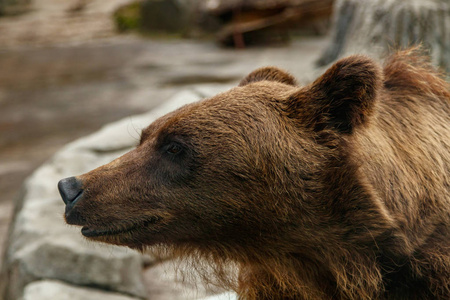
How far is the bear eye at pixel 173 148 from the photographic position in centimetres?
263

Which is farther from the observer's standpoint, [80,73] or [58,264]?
[80,73]

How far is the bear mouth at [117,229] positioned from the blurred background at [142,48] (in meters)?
3.38

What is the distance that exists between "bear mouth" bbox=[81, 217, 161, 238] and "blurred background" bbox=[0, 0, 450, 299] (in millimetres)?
3376

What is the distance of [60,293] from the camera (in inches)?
165

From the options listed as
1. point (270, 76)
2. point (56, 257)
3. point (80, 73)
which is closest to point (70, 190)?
point (270, 76)

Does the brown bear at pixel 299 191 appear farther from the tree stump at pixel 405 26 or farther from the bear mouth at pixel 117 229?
the tree stump at pixel 405 26

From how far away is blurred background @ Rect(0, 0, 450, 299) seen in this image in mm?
5574

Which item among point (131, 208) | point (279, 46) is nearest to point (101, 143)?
point (131, 208)

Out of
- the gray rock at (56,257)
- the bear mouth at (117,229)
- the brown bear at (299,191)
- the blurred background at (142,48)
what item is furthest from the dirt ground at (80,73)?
the brown bear at (299,191)

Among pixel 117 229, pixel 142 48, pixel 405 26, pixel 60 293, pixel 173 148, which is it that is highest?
pixel 173 148

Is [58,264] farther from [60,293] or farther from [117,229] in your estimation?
[117,229]

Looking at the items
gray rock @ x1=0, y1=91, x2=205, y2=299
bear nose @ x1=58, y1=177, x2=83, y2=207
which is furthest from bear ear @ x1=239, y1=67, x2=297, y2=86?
gray rock @ x1=0, y1=91, x2=205, y2=299

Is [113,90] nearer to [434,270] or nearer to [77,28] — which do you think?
[77,28]

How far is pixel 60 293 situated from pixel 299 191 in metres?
2.47
